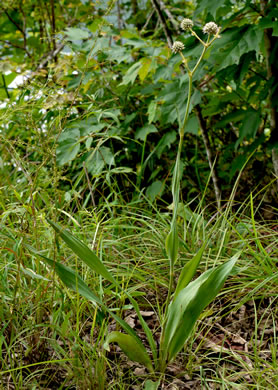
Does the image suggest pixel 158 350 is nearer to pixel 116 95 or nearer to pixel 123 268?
pixel 123 268

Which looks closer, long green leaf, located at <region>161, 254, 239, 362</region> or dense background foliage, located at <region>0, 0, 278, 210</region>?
long green leaf, located at <region>161, 254, 239, 362</region>

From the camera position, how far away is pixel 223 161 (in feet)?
10.3

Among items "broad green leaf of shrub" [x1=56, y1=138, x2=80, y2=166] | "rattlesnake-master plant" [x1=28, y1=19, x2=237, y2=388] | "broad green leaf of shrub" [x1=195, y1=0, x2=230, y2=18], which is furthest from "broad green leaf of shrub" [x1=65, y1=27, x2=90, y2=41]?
"rattlesnake-master plant" [x1=28, y1=19, x2=237, y2=388]

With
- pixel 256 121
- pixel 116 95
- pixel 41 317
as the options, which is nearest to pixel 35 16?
pixel 116 95

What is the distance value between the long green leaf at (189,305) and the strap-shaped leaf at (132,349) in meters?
0.06

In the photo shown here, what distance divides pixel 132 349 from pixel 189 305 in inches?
8.9

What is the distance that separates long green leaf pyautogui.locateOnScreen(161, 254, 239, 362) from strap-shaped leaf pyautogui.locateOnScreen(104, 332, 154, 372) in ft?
0.19

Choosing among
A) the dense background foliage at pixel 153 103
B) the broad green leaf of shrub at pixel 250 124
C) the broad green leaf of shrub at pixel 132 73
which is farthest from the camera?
the broad green leaf of shrub at pixel 132 73

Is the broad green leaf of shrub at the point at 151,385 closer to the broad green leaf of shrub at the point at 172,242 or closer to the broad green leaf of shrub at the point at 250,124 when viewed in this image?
the broad green leaf of shrub at the point at 172,242

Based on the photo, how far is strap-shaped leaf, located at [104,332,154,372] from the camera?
1.43 m

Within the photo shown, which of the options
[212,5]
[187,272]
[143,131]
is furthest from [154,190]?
[187,272]

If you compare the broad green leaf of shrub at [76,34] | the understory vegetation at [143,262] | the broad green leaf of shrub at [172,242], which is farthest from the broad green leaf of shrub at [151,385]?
the broad green leaf of shrub at [76,34]

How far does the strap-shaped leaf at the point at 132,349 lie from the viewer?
1434mm

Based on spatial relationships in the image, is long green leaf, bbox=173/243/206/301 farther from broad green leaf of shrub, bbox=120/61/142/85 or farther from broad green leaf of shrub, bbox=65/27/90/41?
broad green leaf of shrub, bbox=65/27/90/41
